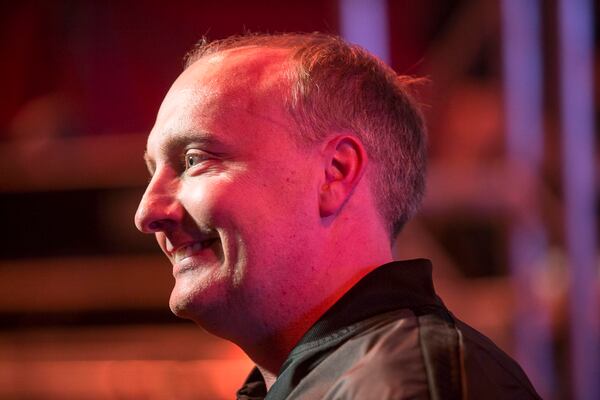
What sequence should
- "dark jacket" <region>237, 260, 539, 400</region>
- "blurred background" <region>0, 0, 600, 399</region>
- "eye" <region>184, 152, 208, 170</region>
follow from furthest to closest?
"blurred background" <region>0, 0, 600, 399</region> → "eye" <region>184, 152, 208, 170</region> → "dark jacket" <region>237, 260, 539, 400</region>

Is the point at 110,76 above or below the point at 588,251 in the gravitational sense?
above

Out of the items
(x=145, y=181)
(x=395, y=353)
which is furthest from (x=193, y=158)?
(x=145, y=181)

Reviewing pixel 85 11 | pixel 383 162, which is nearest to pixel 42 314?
pixel 85 11

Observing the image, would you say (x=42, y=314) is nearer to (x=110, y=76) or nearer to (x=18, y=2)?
(x=110, y=76)

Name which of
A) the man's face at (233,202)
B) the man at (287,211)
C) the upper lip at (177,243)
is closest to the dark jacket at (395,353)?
the man at (287,211)

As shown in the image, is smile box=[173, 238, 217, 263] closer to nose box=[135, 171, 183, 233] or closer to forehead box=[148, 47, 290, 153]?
nose box=[135, 171, 183, 233]

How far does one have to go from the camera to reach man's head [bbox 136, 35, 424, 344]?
1427mm

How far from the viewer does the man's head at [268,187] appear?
1.43 m

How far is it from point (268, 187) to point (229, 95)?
→ 169mm

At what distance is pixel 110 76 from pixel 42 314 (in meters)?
1.28

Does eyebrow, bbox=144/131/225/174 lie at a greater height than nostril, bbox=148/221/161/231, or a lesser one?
greater

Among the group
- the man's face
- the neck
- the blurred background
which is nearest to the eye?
the man's face

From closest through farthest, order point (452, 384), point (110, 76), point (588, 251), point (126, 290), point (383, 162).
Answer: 1. point (452, 384)
2. point (383, 162)
3. point (588, 251)
4. point (126, 290)
5. point (110, 76)

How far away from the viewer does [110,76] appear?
499 cm
